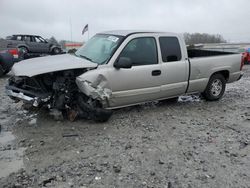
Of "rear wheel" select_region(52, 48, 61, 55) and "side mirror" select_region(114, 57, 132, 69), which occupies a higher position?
"side mirror" select_region(114, 57, 132, 69)

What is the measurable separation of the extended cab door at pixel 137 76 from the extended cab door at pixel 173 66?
0.18 meters

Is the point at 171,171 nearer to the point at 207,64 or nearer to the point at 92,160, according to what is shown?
the point at 92,160

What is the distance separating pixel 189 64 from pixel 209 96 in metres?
1.35

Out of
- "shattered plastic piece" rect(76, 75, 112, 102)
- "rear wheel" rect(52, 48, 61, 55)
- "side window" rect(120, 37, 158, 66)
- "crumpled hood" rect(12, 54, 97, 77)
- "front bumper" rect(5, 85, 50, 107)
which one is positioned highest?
"side window" rect(120, 37, 158, 66)

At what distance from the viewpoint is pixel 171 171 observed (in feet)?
11.3

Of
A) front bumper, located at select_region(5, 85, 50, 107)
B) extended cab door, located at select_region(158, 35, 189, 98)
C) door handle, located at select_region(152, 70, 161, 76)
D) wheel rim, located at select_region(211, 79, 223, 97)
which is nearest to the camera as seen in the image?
front bumper, located at select_region(5, 85, 50, 107)

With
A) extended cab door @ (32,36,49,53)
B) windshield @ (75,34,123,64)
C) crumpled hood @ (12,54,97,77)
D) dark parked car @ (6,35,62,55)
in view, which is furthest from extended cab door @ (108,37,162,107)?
extended cab door @ (32,36,49,53)

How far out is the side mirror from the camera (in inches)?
192

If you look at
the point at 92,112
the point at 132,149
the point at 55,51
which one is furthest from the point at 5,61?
the point at 55,51

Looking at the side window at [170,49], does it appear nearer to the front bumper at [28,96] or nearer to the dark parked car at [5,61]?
the front bumper at [28,96]

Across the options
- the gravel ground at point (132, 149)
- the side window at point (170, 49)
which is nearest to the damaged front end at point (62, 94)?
the gravel ground at point (132, 149)

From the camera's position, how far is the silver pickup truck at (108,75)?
4.78 metres

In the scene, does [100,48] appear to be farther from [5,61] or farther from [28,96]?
[5,61]

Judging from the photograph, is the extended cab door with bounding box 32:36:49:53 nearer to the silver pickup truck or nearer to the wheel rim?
the silver pickup truck
